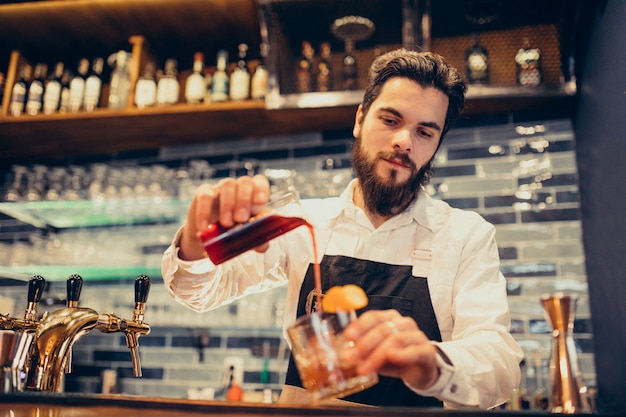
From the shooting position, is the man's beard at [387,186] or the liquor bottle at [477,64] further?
the liquor bottle at [477,64]

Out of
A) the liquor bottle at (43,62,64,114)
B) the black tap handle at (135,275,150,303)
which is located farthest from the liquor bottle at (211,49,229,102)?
the black tap handle at (135,275,150,303)

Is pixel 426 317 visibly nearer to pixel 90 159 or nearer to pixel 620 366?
pixel 620 366

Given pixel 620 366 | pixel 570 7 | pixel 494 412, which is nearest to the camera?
pixel 494 412

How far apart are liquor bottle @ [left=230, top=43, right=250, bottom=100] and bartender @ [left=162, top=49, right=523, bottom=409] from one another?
105 cm

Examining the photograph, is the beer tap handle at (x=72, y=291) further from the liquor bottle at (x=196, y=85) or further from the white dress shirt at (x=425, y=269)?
the liquor bottle at (x=196, y=85)

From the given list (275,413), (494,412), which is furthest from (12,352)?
(494,412)

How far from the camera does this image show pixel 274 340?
2951 millimetres

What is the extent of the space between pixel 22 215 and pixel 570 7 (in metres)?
3.01

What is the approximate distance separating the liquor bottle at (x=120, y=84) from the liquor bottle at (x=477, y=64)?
5.79ft

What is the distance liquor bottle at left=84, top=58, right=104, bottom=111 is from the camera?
302 cm

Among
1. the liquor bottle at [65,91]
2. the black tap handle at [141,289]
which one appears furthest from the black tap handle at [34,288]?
the liquor bottle at [65,91]

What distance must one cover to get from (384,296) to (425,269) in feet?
0.50

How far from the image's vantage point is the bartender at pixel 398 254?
4.52 ft

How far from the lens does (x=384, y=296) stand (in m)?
1.64
